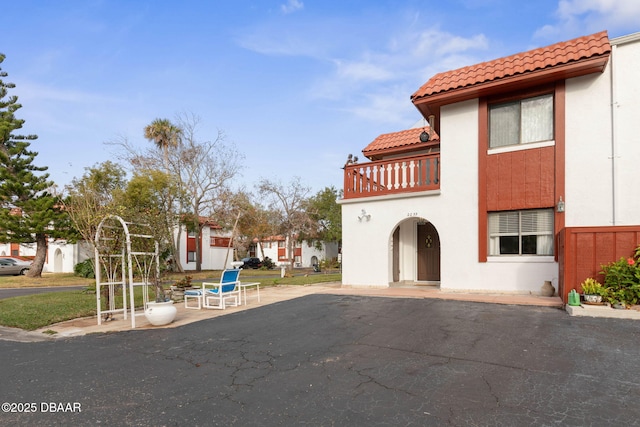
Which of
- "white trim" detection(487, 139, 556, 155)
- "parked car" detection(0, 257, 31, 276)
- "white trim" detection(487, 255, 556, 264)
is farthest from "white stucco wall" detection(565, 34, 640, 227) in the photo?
"parked car" detection(0, 257, 31, 276)

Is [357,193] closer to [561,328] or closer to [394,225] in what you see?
[394,225]

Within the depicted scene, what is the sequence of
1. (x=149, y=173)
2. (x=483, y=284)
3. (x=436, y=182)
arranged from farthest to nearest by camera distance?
(x=149, y=173)
(x=436, y=182)
(x=483, y=284)

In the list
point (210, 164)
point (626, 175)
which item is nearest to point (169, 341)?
point (626, 175)

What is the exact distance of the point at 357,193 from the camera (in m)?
13.1

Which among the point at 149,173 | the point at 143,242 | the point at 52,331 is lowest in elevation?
the point at 52,331

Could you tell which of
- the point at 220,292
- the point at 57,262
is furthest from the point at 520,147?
the point at 57,262

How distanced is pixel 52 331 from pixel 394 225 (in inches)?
366

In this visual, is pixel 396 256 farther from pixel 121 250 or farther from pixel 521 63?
pixel 121 250

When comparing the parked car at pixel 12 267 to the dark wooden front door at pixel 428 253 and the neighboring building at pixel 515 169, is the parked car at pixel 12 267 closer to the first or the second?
the neighboring building at pixel 515 169

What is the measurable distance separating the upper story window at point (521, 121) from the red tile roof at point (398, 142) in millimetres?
3155

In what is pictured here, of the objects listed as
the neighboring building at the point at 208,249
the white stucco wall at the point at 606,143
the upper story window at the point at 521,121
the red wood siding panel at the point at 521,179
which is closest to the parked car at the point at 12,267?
the neighboring building at the point at 208,249

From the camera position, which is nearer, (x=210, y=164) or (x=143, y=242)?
(x=143, y=242)

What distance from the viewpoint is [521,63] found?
10195mm

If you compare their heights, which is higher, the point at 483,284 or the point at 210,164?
the point at 210,164
